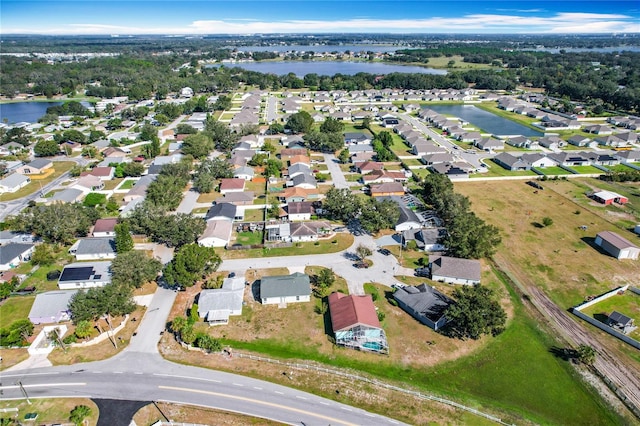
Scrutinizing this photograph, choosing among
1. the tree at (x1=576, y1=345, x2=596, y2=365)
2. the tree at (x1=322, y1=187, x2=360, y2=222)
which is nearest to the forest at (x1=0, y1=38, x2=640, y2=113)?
the tree at (x1=322, y1=187, x2=360, y2=222)

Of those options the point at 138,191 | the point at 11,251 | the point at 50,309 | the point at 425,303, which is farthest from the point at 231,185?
the point at 425,303

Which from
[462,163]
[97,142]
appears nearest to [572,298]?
[462,163]

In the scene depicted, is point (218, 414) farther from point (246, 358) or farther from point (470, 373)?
point (470, 373)

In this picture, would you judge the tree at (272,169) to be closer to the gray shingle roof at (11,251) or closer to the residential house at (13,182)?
the gray shingle roof at (11,251)

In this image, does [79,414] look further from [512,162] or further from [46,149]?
[512,162]

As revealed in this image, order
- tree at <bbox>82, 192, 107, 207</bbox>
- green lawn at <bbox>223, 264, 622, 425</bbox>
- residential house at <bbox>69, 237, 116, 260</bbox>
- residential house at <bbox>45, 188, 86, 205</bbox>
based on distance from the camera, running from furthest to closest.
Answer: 1. residential house at <bbox>45, 188, 86, 205</bbox>
2. tree at <bbox>82, 192, 107, 207</bbox>
3. residential house at <bbox>69, 237, 116, 260</bbox>
4. green lawn at <bbox>223, 264, 622, 425</bbox>

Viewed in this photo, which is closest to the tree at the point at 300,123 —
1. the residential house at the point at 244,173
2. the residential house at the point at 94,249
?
the residential house at the point at 244,173

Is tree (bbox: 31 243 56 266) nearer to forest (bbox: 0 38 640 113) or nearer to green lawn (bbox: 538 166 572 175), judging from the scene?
green lawn (bbox: 538 166 572 175)
